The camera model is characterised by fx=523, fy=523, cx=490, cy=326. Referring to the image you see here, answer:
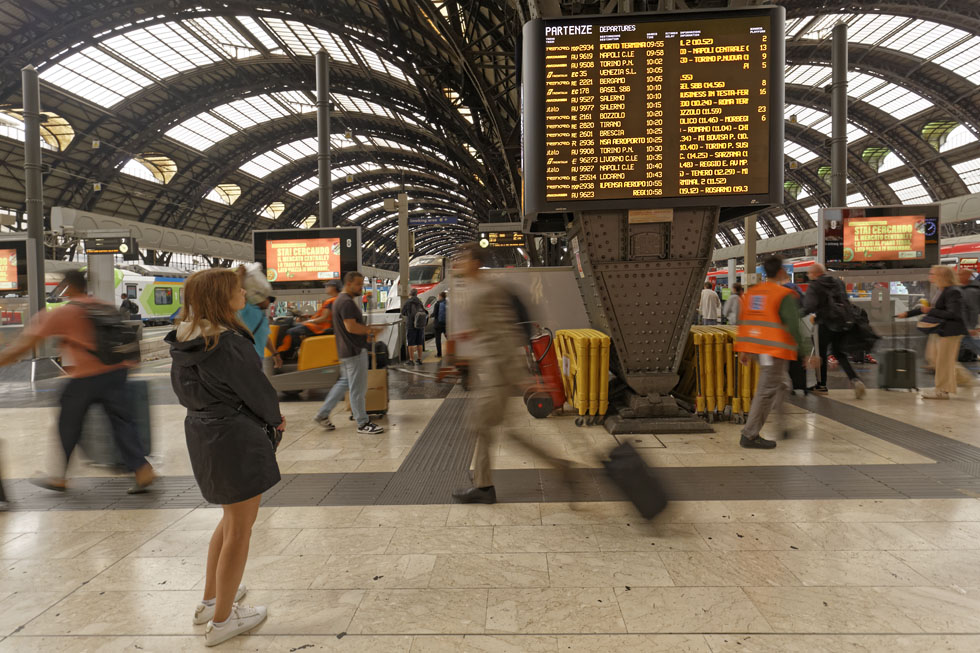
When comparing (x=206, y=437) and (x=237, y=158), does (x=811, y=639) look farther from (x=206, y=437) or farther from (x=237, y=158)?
(x=237, y=158)

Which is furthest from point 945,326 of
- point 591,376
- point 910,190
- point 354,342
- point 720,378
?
point 910,190

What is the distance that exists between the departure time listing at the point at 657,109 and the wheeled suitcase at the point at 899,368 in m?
4.69

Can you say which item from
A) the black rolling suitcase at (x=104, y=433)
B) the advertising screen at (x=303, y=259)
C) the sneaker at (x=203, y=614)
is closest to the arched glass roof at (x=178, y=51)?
the advertising screen at (x=303, y=259)

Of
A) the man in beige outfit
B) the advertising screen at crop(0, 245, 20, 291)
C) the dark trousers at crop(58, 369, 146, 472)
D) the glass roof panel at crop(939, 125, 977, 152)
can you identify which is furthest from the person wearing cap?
the glass roof panel at crop(939, 125, 977, 152)

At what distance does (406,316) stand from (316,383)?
4.63 metres

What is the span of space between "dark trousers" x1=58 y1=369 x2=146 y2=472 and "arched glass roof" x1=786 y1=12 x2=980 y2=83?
2890 centimetres

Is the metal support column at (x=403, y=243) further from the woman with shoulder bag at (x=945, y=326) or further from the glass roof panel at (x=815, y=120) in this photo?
the glass roof panel at (x=815, y=120)

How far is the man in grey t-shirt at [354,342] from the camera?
6.05 m

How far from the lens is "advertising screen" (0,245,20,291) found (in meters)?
12.7

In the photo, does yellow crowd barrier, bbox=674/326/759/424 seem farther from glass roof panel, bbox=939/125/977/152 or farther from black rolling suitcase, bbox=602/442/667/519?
glass roof panel, bbox=939/125/977/152

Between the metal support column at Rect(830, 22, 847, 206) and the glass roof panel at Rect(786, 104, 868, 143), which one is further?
the glass roof panel at Rect(786, 104, 868, 143)

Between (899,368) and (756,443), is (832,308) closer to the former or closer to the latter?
(899,368)

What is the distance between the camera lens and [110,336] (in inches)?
168

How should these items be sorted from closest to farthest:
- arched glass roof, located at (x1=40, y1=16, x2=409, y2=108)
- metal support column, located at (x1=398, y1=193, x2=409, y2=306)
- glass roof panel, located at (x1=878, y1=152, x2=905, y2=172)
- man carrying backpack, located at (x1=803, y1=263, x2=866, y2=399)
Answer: man carrying backpack, located at (x1=803, y1=263, x2=866, y2=399)
metal support column, located at (x1=398, y1=193, x2=409, y2=306)
arched glass roof, located at (x1=40, y1=16, x2=409, y2=108)
glass roof panel, located at (x1=878, y1=152, x2=905, y2=172)
